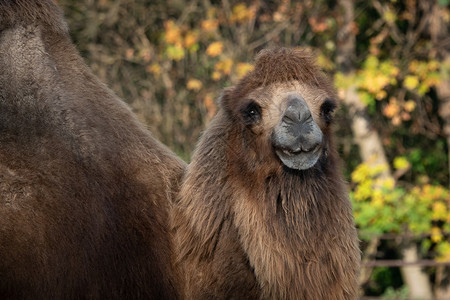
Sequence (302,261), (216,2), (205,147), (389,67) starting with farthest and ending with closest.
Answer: (216,2)
(389,67)
(205,147)
(302,261)

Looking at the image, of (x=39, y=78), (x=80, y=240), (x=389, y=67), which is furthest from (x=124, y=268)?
(x=389, y=67)

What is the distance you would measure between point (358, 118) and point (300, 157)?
8.58 m

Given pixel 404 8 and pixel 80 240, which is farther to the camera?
pixel 404 8

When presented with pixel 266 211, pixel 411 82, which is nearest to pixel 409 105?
pixel 411 82

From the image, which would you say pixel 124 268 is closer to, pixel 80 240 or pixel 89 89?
pixel 80 240

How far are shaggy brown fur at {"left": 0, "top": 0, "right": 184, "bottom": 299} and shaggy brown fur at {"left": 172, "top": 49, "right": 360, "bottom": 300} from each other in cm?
21

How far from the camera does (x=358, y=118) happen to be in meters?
11.9

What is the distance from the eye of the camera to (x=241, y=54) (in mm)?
11734

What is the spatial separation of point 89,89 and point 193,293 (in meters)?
1.14

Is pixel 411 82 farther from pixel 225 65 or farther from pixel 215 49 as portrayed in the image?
pixel 215 49

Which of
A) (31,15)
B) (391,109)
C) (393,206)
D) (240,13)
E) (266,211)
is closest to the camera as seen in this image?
(266,211)

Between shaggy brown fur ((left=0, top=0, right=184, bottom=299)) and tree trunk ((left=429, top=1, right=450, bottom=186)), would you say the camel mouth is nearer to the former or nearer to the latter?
shaggy brown fur ((left=0, top=0, right=184, bottom=299))

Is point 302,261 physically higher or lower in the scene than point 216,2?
lower

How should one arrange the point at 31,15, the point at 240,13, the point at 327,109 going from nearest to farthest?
the point at 327,109, the point at 31,15, the point at 240,13
